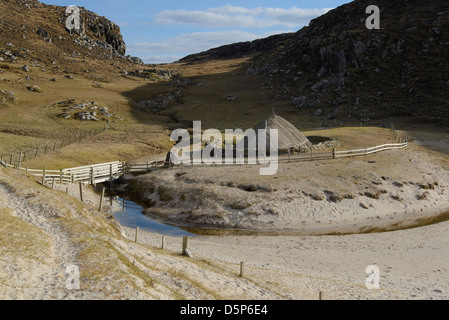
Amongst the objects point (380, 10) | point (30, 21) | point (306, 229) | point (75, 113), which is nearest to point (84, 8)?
point (30, 21)

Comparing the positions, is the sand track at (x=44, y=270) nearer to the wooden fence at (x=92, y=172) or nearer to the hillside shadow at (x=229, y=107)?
the wooden fence at (x=92, y=172)


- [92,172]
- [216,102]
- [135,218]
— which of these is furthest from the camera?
[216,102]

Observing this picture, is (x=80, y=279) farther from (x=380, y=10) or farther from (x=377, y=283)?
(x=380, y=10)

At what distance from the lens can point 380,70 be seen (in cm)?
9500

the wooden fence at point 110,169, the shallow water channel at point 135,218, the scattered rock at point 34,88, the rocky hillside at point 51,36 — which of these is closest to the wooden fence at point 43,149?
the wooden fence at point 110,169

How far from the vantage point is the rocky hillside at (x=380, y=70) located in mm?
84938

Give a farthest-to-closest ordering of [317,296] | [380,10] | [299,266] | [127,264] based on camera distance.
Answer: [380,10]
[299,266]
[317,296]
[127,264]

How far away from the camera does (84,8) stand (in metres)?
158

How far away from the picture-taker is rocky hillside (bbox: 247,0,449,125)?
84.9 meters

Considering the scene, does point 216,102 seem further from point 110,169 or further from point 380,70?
point 110,169

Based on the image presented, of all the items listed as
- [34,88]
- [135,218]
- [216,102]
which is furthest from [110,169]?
[216,102]

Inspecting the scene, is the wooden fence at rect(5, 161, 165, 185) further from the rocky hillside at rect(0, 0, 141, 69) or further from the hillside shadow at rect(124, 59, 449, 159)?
the rocky hillside at rect(0, 0, 141, 69)

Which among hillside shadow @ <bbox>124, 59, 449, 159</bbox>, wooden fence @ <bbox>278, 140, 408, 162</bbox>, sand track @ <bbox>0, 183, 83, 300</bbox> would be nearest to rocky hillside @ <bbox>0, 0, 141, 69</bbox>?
hillside shadow @ <bbox>124, 59, 449, 159</bbox>

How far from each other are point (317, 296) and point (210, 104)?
3346 inches
